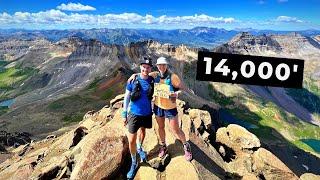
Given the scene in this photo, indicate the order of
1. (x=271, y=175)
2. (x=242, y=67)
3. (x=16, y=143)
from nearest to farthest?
(x=271, y=175) → (x=242, y=67) → (x=16, y=143)

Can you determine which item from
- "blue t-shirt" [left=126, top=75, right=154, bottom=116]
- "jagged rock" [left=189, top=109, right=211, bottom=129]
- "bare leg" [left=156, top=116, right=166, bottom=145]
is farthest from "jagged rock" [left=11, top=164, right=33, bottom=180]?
"jagged rock" [left=189, top=109, right=211, bottom=129]

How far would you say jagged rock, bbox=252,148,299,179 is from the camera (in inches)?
1193

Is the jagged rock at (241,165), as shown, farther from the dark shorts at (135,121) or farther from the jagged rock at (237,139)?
the dark shorts at (135,121)

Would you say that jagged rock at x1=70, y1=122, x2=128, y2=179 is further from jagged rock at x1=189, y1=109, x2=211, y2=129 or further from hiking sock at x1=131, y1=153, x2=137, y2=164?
jagged rock at x1=189, y1=109, x2=211, y2=129

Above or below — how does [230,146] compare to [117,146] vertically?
below

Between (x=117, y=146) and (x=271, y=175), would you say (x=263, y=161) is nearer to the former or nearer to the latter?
(x=271, y=175)

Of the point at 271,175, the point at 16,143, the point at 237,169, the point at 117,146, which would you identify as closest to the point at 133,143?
the point at 117,146

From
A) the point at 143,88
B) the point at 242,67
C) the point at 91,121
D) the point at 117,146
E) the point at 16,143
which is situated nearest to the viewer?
the point at 143,88

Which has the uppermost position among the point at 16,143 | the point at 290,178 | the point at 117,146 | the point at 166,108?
the point at 166,108

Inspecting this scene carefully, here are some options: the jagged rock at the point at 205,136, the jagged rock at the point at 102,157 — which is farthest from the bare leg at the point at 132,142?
the jagged rock at the point at 205,136

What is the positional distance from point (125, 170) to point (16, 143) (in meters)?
97.1

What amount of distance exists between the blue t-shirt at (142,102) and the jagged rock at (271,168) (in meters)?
12.5

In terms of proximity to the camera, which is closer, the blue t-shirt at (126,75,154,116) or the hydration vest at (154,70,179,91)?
the blue t-shirt at (126,75,154,116)

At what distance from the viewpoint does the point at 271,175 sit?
3023cm
